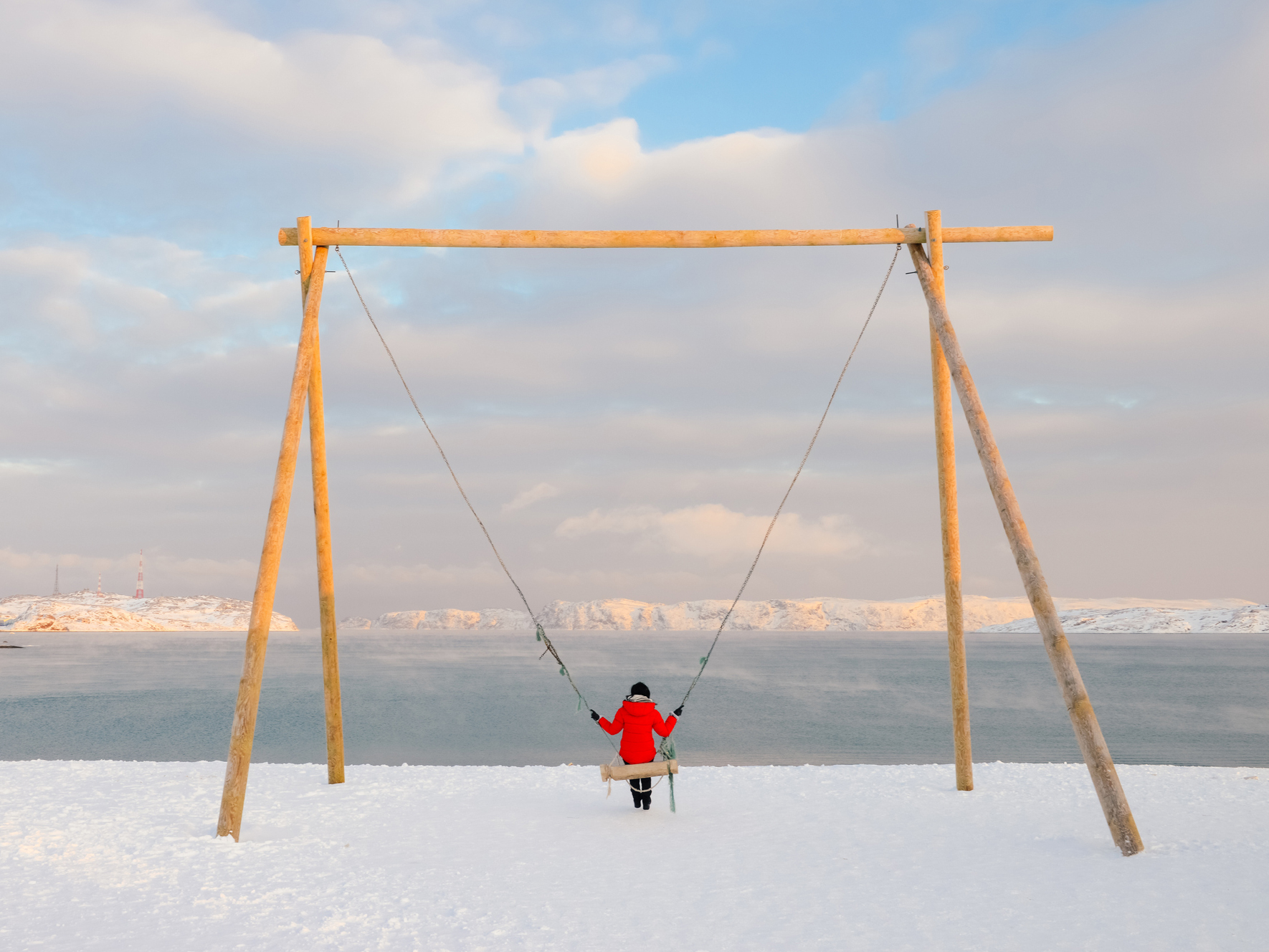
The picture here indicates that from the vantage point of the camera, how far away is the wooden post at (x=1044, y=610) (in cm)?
723

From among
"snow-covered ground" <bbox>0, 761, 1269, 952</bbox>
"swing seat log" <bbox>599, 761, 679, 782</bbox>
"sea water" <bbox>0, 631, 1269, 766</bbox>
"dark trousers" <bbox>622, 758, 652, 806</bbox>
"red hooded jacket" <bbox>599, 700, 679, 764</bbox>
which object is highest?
"red hooded jacket" <bbox>599, 700, 679, 764</bbox>

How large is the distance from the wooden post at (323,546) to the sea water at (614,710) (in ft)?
54.3

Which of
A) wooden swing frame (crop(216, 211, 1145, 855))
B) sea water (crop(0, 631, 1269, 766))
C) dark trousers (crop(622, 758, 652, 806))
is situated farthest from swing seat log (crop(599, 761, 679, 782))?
sea water (crop(0, 631, 1269, 766))

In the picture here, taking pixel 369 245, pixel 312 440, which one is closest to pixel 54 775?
pixel 312 440

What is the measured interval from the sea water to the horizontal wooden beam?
19264 mm

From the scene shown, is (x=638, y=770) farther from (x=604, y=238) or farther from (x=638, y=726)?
(x=604, y=238)

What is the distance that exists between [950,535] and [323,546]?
7.31m

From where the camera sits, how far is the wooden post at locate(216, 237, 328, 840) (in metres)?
8.16

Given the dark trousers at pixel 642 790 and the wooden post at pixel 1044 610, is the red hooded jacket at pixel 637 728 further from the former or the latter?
the wooden post at pixel 1044 610

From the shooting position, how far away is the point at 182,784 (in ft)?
35.9

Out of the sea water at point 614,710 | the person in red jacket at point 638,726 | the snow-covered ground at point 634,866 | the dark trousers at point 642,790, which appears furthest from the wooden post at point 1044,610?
the sea water at point 614,710

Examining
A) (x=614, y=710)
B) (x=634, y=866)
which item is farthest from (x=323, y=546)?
(x=614, y=710)

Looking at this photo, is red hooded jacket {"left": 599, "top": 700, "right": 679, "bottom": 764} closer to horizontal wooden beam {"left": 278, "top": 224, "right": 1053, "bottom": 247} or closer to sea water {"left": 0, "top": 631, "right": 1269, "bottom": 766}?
horizontal wooden beam {"left": 278, "top": 224, "right": 1053, "bottom": 247}

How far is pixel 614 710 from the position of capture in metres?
57.5
